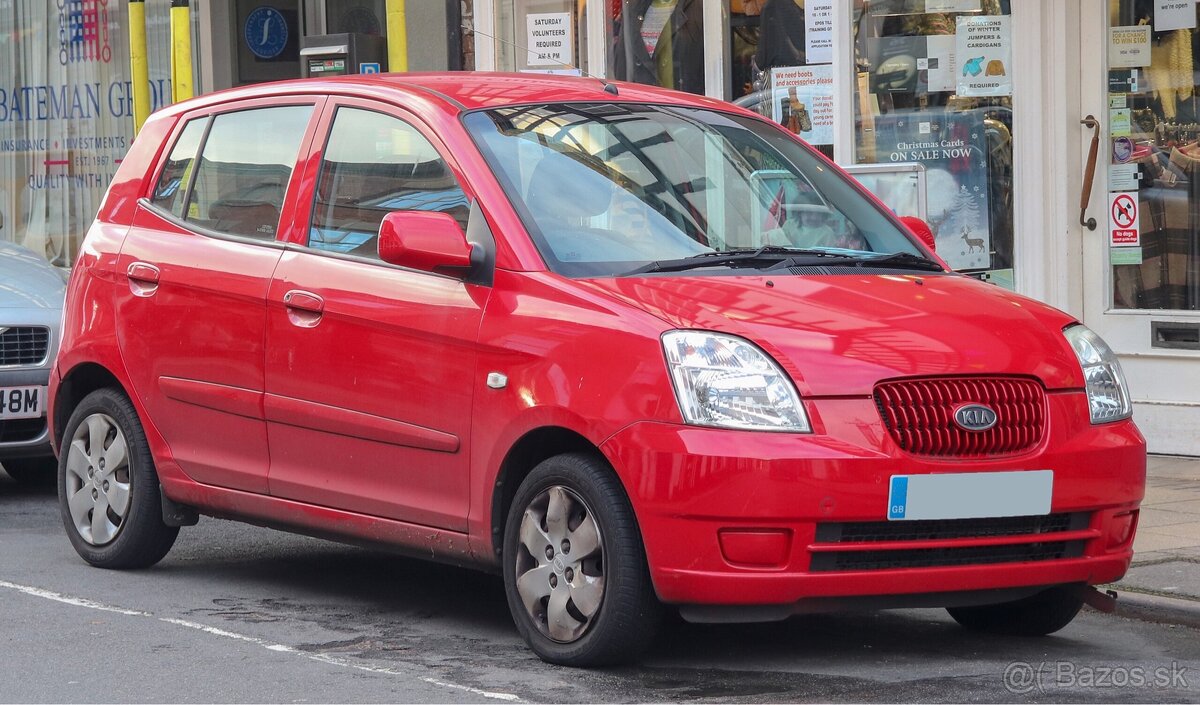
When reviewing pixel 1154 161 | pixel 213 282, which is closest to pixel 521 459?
pixel 213 282

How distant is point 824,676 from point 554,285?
4.49ft

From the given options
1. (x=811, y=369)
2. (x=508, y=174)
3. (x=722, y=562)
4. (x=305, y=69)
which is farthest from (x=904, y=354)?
(x=305, y=69)

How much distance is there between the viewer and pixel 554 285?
5613 millimetres

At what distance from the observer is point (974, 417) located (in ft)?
17.3

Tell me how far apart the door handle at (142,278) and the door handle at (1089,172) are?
558 centimetres

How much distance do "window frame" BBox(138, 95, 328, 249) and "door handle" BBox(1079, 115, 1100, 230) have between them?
17.2 feet

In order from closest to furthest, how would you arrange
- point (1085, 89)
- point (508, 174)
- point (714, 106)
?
1. point (508, 174)
2. point (714, 106)
3. point (1085, 89)

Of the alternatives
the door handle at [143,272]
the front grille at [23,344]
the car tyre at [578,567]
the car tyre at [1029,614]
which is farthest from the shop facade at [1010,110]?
the car tyre at [578,567]

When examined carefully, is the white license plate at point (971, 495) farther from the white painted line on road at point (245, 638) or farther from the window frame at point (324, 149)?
the window frame at point (324, 149)

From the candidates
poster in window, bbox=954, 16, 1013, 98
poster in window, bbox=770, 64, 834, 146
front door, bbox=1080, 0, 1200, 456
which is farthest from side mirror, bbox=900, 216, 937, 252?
poster in window, bbox=770, 64, 834, 146

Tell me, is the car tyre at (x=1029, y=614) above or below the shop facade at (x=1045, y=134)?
below

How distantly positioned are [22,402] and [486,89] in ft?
12.5

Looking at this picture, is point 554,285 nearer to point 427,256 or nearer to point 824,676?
point 427,256

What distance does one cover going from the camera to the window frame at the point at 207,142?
662 cm
